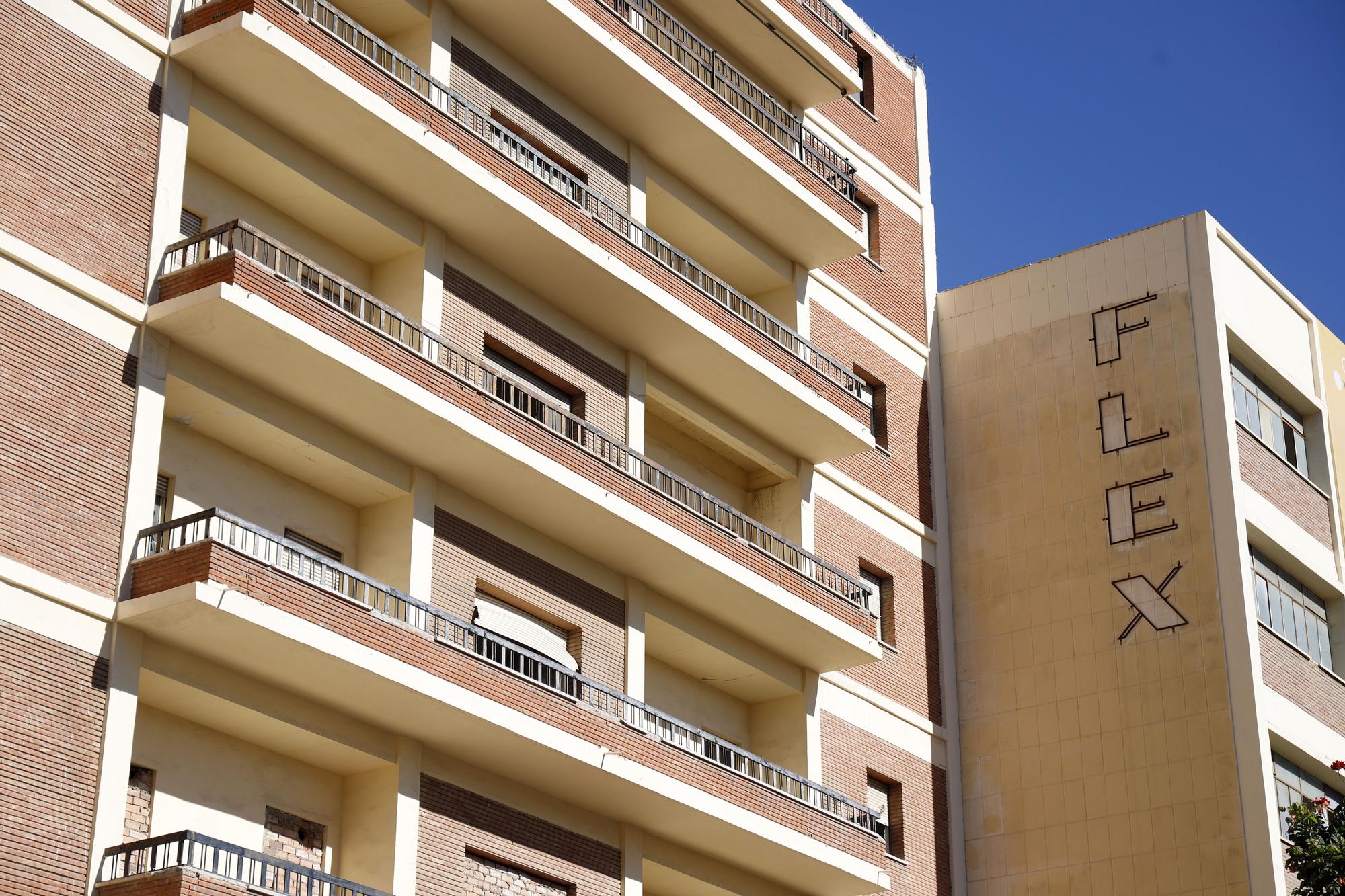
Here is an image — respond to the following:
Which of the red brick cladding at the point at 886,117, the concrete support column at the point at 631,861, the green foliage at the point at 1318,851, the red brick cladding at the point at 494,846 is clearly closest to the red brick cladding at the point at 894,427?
the red brick cladding at the point at 886,117

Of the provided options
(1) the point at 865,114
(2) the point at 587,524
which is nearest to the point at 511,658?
(2) the point at 587,524

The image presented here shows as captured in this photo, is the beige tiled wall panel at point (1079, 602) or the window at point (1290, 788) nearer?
the beige tiled wall panel at point (1079, 602)

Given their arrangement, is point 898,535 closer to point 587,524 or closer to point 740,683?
point 740,683

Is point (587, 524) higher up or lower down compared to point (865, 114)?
lower down

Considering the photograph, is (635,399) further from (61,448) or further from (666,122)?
(61,448)

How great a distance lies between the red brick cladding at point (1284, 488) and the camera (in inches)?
1459

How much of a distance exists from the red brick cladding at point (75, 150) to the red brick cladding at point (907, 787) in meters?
15.3

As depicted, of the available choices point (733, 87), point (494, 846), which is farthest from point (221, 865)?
point (733, 87)

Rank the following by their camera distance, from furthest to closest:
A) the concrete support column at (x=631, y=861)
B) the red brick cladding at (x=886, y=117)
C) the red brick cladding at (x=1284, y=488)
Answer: the red brick cladding at (x=886, y=117), the red brick cladding at (x=1284, y=488), the concrete support column at (x=631, y=861)

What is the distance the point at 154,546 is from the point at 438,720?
178 inches

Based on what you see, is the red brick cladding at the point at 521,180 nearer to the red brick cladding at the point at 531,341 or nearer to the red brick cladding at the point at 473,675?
the red brick cladding at the point at 531,341

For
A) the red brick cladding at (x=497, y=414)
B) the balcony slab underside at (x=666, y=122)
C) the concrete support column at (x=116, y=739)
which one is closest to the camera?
the concrete support column at (x=116, y=739)

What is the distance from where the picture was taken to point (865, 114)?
4109 cm

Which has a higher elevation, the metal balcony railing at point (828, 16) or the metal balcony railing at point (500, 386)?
the metal balcony railing at point (828, 16)
